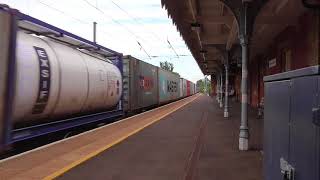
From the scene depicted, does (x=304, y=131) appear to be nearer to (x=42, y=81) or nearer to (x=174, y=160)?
(x=174, y=160)

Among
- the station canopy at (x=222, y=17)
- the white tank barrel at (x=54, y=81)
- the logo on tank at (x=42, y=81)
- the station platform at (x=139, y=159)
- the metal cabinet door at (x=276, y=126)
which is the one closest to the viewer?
the metal cabinet door at (x=276, y=126)

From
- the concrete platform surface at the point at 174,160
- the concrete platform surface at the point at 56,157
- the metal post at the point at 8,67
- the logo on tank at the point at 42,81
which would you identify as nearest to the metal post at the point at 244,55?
the concrete platform surface at the point at 174,160

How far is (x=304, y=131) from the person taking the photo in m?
2.38

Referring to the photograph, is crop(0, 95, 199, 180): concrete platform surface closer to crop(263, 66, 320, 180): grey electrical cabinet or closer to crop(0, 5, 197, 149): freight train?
crop(0, 5, 197, 149): freight train

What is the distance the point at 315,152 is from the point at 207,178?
245 inches

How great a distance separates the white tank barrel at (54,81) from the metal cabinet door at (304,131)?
24.8ft

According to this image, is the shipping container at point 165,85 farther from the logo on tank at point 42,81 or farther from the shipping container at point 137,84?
the logo on tank at point 42,81

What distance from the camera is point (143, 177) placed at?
8312 mm

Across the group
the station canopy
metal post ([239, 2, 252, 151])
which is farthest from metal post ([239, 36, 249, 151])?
the station canopy

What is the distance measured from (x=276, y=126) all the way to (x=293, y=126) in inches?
19.3

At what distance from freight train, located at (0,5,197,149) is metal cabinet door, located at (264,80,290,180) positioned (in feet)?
20.8

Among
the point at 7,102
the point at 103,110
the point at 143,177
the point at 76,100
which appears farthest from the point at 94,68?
the point at 143,177

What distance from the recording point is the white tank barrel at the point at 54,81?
971 cm

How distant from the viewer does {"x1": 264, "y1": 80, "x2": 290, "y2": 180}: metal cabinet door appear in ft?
9.25
